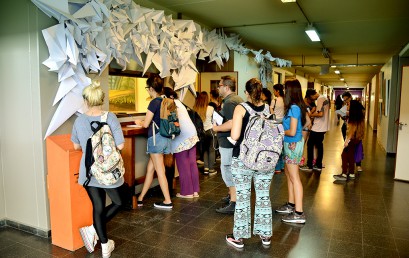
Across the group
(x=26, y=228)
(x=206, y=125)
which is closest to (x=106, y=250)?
(x=26, y=228)

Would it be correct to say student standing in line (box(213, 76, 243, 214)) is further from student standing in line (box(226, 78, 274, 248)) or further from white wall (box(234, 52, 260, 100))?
white wall (box(234, 52, 260, 100))

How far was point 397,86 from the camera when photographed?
8.39 m

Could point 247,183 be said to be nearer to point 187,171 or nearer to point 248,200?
point 248,200

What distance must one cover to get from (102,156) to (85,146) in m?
0.19

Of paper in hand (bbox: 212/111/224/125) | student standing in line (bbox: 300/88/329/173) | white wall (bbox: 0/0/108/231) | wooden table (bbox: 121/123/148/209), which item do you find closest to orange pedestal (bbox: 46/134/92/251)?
white wall (bbox: 0/0/108/231)

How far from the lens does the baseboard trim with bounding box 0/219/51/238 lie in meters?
3.27

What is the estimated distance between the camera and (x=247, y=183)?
9.55ft

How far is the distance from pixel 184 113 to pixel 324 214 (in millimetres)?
2101

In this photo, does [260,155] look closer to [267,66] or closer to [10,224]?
[10,224]

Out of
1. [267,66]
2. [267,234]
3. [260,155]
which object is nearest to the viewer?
[260,155]

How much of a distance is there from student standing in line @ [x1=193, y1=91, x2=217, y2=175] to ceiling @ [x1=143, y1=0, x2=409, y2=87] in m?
1.44

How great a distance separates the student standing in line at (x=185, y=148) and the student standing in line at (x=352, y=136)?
2.63 m

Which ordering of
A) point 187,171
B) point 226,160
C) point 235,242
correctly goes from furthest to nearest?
point 187,171 < point 226,160 < point 235,242

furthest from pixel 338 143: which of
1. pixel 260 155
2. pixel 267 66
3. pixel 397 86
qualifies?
pixel 260 155
